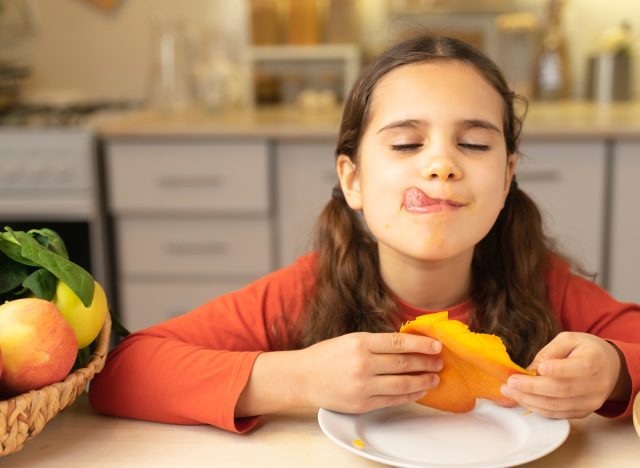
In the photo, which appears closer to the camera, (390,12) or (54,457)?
(54,457)

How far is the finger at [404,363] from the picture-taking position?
89 cm

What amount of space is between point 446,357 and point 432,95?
349 millimetres

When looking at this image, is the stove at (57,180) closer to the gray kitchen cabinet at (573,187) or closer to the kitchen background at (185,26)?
the kitchen background at (185,26)

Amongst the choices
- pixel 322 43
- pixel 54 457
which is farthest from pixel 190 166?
pixel 54 457

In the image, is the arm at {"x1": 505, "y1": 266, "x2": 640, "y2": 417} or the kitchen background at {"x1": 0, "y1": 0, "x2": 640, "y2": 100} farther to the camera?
the kitchen background at {"x1": 0, "y1": 0, "x2": 640, "y2": 100}

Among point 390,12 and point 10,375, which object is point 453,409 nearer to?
point 10,375

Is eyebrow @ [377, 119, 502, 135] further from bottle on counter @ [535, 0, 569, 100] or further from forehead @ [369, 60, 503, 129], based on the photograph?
bottle on counter @ [535, 0, 569, 100]

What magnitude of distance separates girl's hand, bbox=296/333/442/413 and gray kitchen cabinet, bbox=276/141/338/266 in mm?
1684

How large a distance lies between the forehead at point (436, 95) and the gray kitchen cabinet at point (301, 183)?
1.46 meters

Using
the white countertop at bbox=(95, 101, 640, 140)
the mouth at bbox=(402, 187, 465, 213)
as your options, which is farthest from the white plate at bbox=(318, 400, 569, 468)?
the white countertop at bbox=(95, 101, 640, 140)

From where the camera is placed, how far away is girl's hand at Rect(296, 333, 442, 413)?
89cm

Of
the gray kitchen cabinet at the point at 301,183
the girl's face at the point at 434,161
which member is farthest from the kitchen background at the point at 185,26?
the girl's face at the point at 434,161

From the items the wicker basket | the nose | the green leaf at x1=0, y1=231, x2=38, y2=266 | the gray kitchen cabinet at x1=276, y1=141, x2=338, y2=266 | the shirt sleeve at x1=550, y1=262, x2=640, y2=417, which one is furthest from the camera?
the gray kitchen cabinet at x1=276, y1=141, x2=338, y2=266

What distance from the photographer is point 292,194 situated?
265 centimetres
